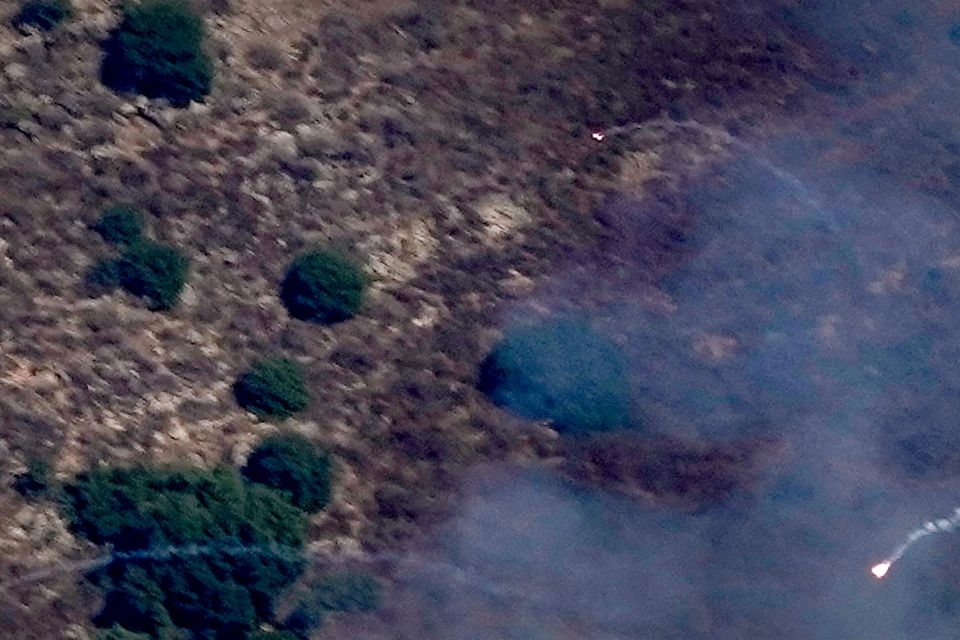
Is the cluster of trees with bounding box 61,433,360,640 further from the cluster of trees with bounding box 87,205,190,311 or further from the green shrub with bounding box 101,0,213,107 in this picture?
the green shrub with bounding box 101,0,213,107

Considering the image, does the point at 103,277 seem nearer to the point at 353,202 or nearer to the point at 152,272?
the point at 152,272

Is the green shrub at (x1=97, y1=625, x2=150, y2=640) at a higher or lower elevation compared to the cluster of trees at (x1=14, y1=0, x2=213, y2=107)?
lower

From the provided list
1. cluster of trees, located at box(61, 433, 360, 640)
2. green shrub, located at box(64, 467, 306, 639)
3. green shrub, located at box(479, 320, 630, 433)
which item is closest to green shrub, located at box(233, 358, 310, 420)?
cluster of trees, located at box(61, 433, 360, 640)

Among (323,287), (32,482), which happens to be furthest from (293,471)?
(32,482)

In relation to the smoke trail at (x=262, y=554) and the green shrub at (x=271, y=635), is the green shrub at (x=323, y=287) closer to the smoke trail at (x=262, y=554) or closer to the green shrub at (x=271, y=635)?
the smoke trail at (x=262, y=554)

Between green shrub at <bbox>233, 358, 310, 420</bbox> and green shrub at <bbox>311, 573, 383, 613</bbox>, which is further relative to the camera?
green shrub at <bbox>233, 358, 310, 420</bbox>

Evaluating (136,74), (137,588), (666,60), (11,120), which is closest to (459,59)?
(666,60)

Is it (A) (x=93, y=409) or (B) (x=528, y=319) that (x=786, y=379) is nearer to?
(B) (x=528, y=319)
